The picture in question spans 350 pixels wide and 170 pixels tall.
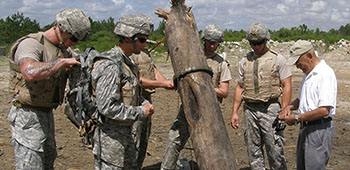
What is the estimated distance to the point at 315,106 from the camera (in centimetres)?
365

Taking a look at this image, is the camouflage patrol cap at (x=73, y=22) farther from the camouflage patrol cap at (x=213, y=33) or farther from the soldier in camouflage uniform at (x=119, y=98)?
the camouflage patrol cap at (x=213, y=33)

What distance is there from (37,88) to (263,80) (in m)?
2.83

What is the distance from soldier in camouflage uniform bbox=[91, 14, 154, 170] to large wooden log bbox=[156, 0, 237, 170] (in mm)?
406

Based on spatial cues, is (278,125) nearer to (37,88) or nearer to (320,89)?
(320,89)

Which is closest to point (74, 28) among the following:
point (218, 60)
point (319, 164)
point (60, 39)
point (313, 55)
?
point (60, 39)

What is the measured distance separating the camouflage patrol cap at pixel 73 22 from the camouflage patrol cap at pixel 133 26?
353 millimetres

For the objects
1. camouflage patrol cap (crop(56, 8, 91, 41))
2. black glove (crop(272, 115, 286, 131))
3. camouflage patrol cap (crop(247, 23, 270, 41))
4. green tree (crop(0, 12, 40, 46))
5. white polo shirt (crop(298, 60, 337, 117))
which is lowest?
black glove (crop(272, 115, 286, 131))

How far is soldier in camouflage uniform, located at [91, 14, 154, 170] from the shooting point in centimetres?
304

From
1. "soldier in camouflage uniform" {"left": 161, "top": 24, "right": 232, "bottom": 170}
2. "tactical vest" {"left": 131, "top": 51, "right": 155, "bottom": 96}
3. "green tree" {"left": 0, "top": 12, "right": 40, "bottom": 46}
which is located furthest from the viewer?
"green tree" {"left": 0, "top": 12, "right": 40, "bottom": 46}

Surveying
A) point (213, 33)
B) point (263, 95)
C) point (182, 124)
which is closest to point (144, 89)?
point (182, 124)

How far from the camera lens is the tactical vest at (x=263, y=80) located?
464cm

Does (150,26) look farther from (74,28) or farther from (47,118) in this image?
(47,118)

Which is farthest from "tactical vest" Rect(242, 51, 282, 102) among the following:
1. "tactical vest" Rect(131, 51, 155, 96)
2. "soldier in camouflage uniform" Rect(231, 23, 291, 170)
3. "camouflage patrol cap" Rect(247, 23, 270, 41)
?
"tactical vest" Rect(131, 51, 155, 96)

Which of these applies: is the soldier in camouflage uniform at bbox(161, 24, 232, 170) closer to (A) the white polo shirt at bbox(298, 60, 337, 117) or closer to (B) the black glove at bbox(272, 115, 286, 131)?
(B) the black glove at bbox(272, 115, 286, 131)
